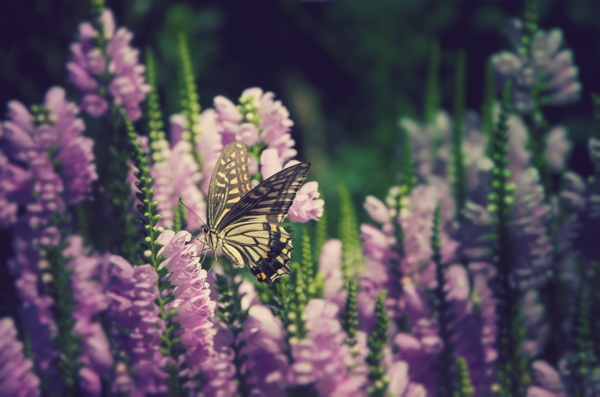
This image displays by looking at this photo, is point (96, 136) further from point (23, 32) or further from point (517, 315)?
point (517, 315)

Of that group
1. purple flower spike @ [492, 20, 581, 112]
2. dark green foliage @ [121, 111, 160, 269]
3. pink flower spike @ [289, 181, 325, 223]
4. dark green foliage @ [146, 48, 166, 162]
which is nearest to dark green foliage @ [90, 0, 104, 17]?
dark green foliage @ [146, 48, 166, 162]

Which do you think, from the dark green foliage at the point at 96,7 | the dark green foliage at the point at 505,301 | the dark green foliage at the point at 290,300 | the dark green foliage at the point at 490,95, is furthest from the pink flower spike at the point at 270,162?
the dark green foliage at the point at 490,95

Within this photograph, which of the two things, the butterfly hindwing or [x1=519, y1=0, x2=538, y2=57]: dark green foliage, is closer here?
the butterfly hindwing

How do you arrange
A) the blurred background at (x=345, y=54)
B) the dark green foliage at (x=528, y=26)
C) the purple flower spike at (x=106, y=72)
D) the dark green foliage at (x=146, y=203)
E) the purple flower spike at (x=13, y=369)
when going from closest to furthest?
the dark green foliage at (x=146, y=203) < the purple flower spike at (x=13, y=369) < the purple flower spike at (x=106, y=72) < the dark green foliage at (x=528, y=26) < the blurred background at (x=345, y=54)

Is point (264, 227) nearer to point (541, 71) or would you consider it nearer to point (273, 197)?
point (273, 197)

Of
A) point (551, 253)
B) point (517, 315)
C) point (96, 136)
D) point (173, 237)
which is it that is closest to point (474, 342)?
point (517, 315)

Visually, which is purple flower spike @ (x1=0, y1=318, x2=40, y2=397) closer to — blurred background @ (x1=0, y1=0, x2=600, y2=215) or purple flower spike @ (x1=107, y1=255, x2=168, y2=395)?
purple flower spike @ (x1=107, y1=255, x2=168, y2=395)

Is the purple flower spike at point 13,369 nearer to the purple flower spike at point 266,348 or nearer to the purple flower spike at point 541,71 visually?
the purple flower spike at point 266,348
